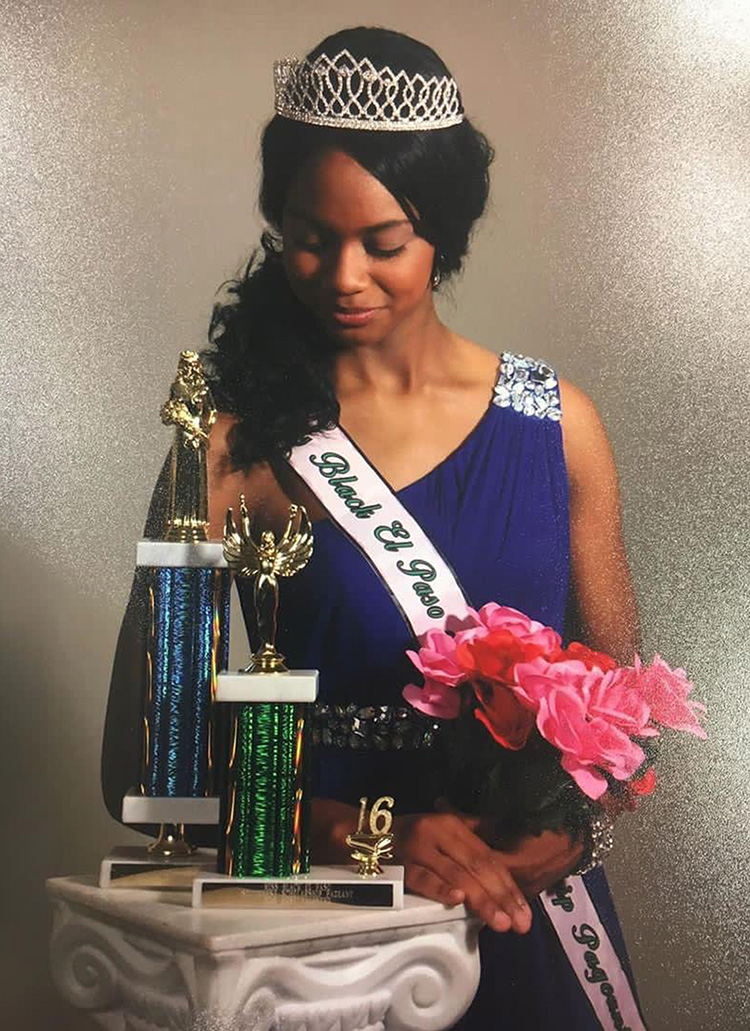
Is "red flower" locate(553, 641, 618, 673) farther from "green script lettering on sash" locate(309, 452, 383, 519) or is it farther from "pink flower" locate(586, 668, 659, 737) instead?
"green script lettering on sash" locate(309, 452, 383, 519)

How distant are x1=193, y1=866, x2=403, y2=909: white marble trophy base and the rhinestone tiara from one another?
0.71 metres

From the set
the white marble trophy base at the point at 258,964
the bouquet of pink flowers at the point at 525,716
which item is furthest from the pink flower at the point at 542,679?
the white marble trophy base at the point at 258,964

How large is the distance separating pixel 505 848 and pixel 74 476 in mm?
570

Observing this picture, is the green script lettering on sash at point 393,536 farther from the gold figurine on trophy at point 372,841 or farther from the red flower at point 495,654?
the gold figurine on trophy at point 372,841

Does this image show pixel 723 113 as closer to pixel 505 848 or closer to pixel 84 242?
pixel 84 242

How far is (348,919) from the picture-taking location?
52.4 inches

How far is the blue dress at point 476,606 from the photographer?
150 centimetres

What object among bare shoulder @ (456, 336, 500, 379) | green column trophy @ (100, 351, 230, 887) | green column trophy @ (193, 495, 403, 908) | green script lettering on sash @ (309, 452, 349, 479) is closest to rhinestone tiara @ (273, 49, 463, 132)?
bare shoulder @ (456, 336, 500, 379)

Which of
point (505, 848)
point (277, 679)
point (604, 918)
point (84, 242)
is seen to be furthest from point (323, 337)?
point (604, 918)

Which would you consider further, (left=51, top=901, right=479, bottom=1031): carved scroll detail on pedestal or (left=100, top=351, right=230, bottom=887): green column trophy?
(left=100, top=351, right=230, bottom=887): green column trophy

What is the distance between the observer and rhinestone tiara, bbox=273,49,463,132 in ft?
4.94

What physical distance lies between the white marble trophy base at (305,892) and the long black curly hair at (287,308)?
42 centimetres

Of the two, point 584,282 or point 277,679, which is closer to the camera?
point 277,679

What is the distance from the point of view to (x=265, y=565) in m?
1.40
